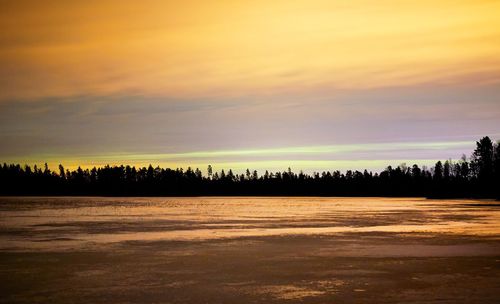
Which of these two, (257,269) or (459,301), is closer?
(459,301)

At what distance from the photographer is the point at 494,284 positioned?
1786cm

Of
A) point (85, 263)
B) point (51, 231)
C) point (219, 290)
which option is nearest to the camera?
point (219, 290)

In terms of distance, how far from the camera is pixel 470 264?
873 inches

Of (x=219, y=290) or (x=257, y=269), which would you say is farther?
(x=257, y=269)

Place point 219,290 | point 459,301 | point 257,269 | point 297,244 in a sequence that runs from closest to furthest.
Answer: point 459,301, point 219,290, point 257,269, point 297,244

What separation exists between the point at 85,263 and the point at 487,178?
12514 cm

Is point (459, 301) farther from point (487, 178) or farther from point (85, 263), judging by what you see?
point (487, 178)

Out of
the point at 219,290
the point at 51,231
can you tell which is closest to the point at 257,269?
the point at 219,290

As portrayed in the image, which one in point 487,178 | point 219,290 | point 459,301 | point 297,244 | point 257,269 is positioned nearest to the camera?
point 459,301

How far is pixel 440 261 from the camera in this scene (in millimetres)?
23109

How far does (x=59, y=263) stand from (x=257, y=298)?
9.47m

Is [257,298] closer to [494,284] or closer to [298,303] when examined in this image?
[298,303]

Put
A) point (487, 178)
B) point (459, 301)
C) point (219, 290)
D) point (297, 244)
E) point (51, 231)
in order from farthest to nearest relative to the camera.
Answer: point (487, 178) → point (51, 231) → point (297, 244) → point (219, 290) → point (459, 301)

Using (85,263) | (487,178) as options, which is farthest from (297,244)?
(487,178)
